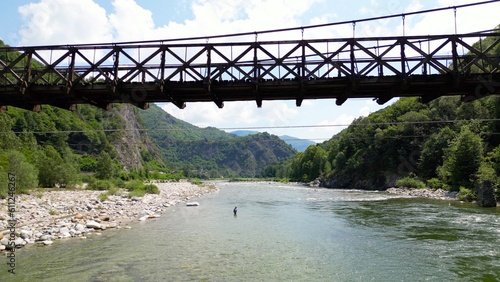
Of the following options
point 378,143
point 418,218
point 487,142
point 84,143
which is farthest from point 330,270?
point 84,143

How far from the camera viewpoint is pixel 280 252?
22.7 meters

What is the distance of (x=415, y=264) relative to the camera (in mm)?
19562

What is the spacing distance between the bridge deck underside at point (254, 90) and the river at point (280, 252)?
8.70 metres

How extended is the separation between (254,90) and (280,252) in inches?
498

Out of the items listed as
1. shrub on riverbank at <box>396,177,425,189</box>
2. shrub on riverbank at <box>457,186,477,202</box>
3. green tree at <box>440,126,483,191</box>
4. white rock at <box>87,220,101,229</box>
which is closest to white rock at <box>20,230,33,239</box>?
white rock at <box>87,220,101,229</box>

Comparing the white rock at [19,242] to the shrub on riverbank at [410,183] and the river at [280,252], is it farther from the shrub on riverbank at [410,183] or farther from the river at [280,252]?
the shrub on riverbank at [410,183]

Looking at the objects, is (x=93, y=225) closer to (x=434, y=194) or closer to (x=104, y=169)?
(x=434, y=194)

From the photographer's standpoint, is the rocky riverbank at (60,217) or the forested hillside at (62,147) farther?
the forested hillside at (62,147)

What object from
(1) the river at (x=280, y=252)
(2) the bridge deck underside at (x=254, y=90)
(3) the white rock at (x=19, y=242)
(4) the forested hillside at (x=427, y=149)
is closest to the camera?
(2) the bridge deck underside at (x=254, y=90)

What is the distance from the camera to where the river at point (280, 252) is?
59.1 feet

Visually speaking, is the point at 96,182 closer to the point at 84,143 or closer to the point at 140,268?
the point at 140,268

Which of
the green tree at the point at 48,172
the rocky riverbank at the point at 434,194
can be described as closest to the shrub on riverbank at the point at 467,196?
the rocky riverbank at the point at 434,194

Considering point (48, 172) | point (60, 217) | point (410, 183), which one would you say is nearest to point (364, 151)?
point (410, 183)

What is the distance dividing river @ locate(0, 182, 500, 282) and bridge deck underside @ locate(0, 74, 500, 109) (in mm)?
8699
